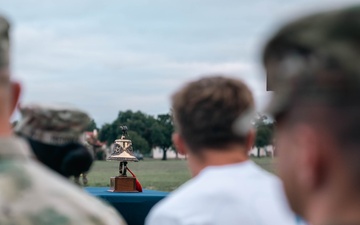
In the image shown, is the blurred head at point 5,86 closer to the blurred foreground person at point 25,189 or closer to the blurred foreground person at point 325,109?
the blurred foreground person at point 25,189

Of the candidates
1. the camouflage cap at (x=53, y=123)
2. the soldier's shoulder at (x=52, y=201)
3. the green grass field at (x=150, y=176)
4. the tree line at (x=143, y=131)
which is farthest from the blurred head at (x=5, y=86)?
the tree line at (x=143, y=131)

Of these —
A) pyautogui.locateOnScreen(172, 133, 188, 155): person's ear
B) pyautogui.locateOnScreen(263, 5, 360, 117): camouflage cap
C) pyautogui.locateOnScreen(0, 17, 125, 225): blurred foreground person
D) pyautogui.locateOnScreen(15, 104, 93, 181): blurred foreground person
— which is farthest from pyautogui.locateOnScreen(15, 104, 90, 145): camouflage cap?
pyautogui.locateOnScreen(263, 5, 360, 117): camouflage cap

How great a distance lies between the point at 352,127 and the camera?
0.94 meters

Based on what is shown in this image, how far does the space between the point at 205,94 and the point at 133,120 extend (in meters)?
68.0

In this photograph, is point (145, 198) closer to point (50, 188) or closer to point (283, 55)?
point (50, 188)

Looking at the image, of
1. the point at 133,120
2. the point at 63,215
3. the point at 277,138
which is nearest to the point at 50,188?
the point at 63,215

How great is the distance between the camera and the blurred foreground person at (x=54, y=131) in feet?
6.51

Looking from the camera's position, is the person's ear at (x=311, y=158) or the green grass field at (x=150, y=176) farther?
the green grass field at (x=150, y=176)

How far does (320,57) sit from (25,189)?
83cm

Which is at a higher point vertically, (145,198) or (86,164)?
(86,164)

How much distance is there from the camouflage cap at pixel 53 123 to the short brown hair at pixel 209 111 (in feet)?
1.33

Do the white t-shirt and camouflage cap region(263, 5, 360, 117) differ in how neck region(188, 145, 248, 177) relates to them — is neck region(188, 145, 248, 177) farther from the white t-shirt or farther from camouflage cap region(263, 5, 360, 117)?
camouflage cap region(263, 5, 360, 117)

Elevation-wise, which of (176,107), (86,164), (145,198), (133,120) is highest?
(176,107)

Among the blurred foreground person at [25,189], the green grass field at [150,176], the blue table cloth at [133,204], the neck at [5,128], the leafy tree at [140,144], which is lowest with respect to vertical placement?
the leafy tree at [140,144]
